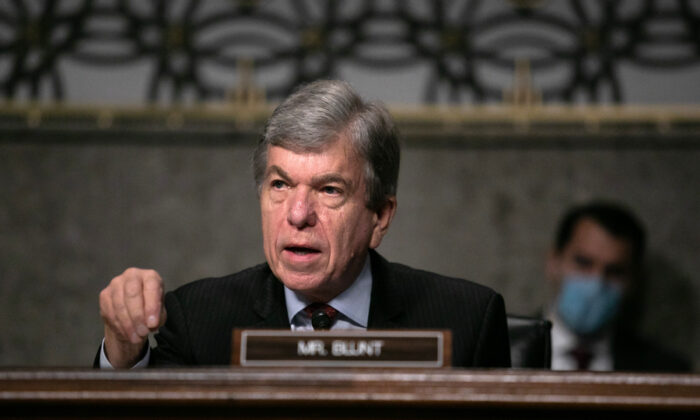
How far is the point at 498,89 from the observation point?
10.7 ft

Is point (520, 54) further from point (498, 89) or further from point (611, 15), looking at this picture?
point (611, 15)

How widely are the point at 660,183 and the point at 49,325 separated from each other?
2.54 metres

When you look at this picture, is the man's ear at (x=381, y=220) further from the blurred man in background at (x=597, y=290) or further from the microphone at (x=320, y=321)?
the blurred man in background at (x=597, y=290)

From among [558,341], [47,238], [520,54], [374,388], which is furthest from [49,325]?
[374,388]

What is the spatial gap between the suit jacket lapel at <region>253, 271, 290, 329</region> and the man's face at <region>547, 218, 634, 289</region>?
1561mm

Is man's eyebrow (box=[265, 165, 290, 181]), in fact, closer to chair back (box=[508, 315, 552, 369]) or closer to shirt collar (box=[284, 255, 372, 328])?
shirt collar (box=[284, 255, 372, 328])

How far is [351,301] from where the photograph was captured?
1.70 m

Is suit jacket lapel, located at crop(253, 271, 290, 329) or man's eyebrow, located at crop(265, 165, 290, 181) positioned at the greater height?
man's eyebrow, located at crop(265, 165, 290, 181)

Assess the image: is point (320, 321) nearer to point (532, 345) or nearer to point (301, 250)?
point (301, 250)

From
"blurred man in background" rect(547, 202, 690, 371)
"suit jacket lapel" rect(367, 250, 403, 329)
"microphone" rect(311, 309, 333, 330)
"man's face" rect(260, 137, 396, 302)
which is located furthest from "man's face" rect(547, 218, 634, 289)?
"microphone" rect(311, 309, 333, 330)

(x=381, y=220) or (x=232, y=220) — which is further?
(x=232, y=220)

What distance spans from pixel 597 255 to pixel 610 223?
0.13 m

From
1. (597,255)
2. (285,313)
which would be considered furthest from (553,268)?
(285,313)

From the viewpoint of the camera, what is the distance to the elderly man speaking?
1.54 metres
